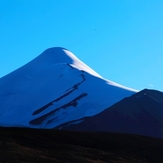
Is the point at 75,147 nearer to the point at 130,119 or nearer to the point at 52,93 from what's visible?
the point at 130,119

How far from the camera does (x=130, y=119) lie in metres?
73.0

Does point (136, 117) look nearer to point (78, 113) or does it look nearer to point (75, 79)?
point (78, 113)

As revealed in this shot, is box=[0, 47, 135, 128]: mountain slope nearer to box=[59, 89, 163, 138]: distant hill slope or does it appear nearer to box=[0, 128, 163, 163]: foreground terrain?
box=[59, 89, 163, 138]: distant hill slope

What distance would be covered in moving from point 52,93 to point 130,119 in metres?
22.5

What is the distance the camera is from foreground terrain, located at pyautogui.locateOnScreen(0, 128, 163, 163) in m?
18.7

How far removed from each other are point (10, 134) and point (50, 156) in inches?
142

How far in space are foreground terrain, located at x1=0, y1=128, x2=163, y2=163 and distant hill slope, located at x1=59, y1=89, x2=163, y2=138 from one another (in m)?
43.3

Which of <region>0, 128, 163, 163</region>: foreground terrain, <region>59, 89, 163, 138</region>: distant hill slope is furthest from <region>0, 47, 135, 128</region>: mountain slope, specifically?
<region>0, 128, 163, 163</region>: foreground terrain

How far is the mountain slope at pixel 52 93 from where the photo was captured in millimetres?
79125

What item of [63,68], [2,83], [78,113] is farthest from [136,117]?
[2,83]

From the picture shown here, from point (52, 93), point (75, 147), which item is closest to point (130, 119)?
point (52, 93)

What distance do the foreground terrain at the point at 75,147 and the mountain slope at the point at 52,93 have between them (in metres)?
48.7

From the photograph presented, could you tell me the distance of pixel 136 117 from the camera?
73.8 metres

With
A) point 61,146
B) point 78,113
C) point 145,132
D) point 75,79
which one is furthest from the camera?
point 75,79
